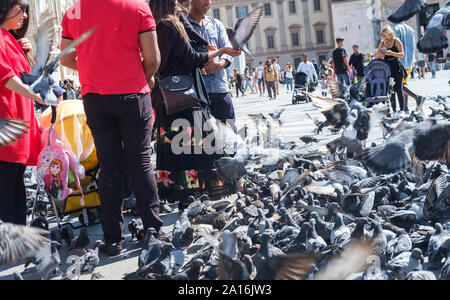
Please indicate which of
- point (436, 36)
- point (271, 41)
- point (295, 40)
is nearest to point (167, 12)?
point (436, 36)

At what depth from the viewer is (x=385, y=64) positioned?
350 inches

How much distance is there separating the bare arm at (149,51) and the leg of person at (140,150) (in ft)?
0.57

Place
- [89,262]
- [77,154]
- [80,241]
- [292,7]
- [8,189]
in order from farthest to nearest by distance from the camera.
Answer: [292,7] → [77,154] → [80,241] → [8,189] → [89,262]

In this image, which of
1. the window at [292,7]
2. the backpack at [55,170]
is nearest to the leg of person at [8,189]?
the backpack at [55,170]

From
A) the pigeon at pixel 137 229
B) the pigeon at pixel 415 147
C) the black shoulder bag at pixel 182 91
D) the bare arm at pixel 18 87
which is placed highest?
the bare arm at pixel 18 87

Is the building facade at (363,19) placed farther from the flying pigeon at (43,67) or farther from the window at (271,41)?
the flying pigeon at (43,67)

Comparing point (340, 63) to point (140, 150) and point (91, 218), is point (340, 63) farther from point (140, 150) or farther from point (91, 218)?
point (140, 150)

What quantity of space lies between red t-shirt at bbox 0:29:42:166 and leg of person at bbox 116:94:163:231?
0.66m

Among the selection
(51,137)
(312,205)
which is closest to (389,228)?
(312,205)

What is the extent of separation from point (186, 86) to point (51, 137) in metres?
1.11

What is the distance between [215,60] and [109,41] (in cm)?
151

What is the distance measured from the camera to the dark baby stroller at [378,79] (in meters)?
8.30

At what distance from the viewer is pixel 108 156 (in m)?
3.96
